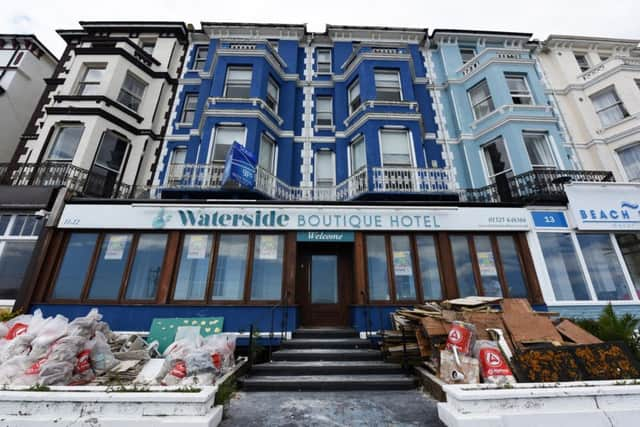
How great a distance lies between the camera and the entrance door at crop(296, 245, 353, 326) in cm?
867

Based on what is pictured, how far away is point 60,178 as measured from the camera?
9445mm

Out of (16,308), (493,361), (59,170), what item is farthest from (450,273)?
(59,170)

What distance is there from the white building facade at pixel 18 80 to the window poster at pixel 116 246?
9.59m

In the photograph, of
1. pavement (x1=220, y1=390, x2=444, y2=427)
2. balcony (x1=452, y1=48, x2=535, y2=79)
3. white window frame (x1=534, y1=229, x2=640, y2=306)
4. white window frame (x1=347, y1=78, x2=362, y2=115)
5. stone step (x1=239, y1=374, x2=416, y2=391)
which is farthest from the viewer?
white window frame (x1=347, y1=78, x2=362, y2=115)

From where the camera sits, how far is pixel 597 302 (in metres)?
8.20

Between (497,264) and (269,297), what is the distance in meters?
7.78

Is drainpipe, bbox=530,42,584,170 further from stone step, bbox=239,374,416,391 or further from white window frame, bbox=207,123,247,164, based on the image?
white window frame, bbox=207,123,247,164

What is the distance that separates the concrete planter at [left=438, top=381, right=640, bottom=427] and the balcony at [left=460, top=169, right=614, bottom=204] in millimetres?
7418

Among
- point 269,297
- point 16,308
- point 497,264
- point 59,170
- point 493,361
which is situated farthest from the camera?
point 59,170

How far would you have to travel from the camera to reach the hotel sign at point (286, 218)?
849cm

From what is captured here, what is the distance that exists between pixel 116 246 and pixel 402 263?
9.67 meters

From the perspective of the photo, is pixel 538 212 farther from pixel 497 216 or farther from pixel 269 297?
pixel 269 297

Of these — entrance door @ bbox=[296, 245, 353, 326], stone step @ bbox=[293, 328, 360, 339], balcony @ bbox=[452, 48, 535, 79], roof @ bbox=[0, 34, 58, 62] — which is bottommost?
stone step @ bbox=[293, 328, 360, 339]

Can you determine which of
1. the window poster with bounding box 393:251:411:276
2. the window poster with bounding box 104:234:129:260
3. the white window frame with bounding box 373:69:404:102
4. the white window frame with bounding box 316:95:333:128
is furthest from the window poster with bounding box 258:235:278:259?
the white window frame with bounding box 373:69:404:102
